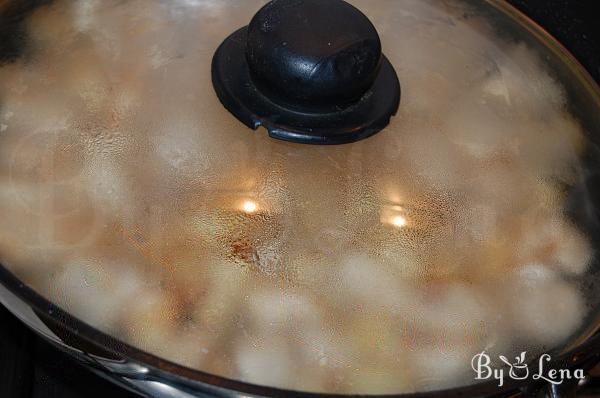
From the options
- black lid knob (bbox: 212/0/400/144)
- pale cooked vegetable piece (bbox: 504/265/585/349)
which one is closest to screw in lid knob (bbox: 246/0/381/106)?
black lid knob (bbox: 212/0/400/144)

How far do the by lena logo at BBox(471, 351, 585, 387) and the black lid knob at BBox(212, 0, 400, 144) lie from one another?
10.4 inches

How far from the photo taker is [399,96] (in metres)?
0.80

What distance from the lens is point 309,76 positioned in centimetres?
68

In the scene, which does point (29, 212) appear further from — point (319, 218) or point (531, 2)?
point (531, 2)

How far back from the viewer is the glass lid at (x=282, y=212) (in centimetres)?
64

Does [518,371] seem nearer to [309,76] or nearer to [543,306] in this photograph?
[543,306]

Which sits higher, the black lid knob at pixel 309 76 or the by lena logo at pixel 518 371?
the black lid knob at pixel 309 76

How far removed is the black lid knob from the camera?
684 mm

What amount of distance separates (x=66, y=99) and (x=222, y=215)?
23 centimetres

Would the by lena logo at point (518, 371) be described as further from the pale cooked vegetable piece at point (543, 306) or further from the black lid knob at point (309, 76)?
the black lid knob at point (309, 76)

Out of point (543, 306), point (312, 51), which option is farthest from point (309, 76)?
point (543, 306)

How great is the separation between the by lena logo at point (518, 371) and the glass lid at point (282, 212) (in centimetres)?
1

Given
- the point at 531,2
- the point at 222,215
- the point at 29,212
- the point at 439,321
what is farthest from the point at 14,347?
the point at 531,2

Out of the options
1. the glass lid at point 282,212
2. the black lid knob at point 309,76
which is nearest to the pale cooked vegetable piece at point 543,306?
the glass lid at point 282,212
